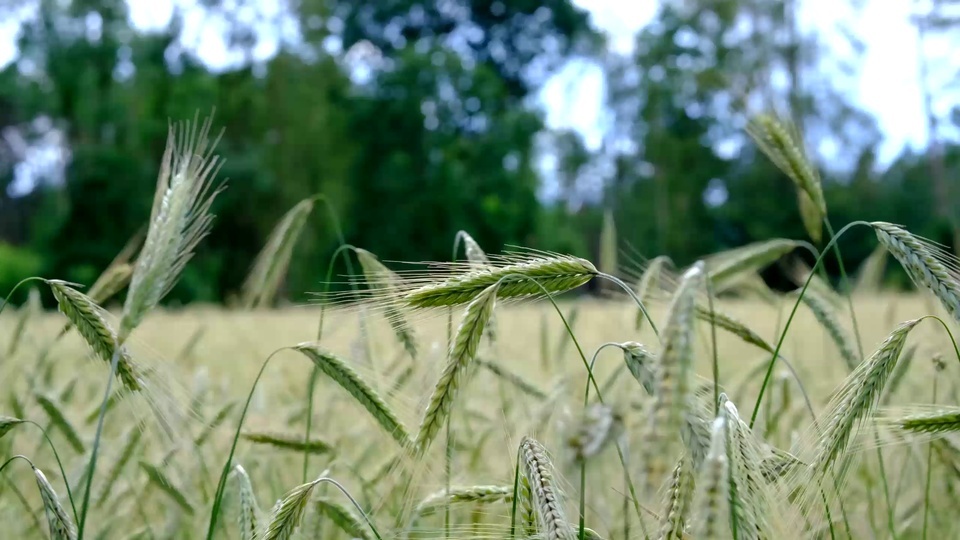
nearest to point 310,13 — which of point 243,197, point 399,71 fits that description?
point 399,71

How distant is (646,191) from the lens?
29.3 m

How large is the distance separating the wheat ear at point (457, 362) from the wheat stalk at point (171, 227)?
0.33 meters

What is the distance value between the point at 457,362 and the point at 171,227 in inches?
15.3

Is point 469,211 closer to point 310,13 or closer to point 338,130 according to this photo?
point 338,130

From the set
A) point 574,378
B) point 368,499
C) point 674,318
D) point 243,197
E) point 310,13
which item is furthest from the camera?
point 310,13

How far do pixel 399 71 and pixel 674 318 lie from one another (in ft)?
81.4

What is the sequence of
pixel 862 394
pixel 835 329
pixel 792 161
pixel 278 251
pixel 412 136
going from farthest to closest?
1. pixel 412 136
2. pixel 278 251
3. pixel 835 329
4. pixel 792 161
5. pixel 862 394

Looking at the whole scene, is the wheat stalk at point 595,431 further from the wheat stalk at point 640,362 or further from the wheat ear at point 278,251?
the wheat ear at point 278,251

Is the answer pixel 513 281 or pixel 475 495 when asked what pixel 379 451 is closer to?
pixel 475 495

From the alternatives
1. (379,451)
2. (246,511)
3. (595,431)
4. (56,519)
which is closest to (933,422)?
(595,431)

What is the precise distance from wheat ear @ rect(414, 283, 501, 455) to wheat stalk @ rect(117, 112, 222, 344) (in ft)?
1.08

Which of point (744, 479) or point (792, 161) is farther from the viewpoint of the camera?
point (792, 161)

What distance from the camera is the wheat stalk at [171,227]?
0.94 metres

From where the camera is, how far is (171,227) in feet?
3.35
